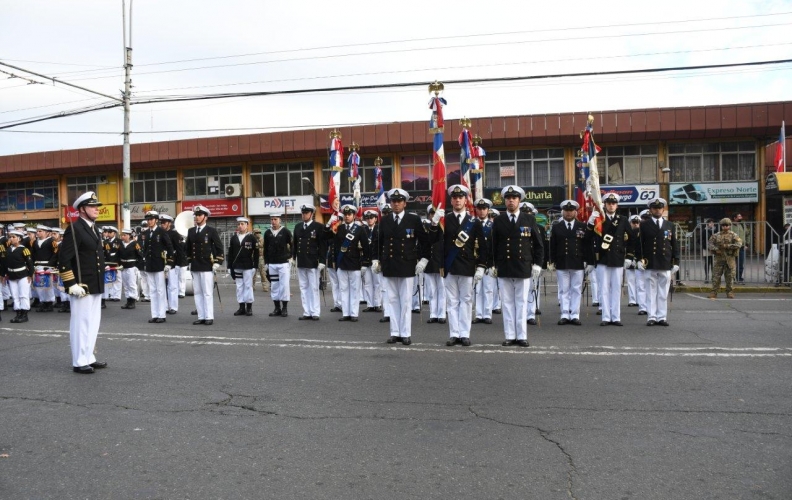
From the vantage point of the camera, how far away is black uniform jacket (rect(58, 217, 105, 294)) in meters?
7.50

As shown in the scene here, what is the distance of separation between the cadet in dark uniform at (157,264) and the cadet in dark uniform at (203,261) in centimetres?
67

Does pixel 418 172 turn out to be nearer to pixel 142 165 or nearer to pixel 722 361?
pixel 142 165

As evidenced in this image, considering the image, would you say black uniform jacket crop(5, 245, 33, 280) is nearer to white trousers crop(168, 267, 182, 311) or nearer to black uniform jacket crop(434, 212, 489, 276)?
white trousers crop(168, 267, 182, 311)

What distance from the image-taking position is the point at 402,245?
9398mm

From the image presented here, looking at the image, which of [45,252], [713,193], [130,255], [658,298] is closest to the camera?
[658,298]

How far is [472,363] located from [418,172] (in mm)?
30801

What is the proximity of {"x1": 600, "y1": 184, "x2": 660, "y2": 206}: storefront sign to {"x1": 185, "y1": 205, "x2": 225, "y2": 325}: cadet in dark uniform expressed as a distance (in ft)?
86.3

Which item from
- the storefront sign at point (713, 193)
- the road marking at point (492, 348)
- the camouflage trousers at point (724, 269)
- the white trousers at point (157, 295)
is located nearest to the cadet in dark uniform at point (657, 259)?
the road marking at point (492, 348)

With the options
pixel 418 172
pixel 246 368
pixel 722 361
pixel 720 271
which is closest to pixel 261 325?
pixel 246 368

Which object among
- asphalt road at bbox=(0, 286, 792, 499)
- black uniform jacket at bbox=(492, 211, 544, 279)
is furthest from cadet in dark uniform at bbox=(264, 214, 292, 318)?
black uniform jacket at bbox=(492, 211, 544, 279)

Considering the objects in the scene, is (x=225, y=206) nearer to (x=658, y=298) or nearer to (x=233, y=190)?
(x=233, y=190)

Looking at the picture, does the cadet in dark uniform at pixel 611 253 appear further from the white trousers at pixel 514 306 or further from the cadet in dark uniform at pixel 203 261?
the cadet in dark uniform at pixel 203 261

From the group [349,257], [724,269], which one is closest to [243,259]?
[349,257]

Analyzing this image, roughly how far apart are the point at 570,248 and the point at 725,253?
5.89 metres
